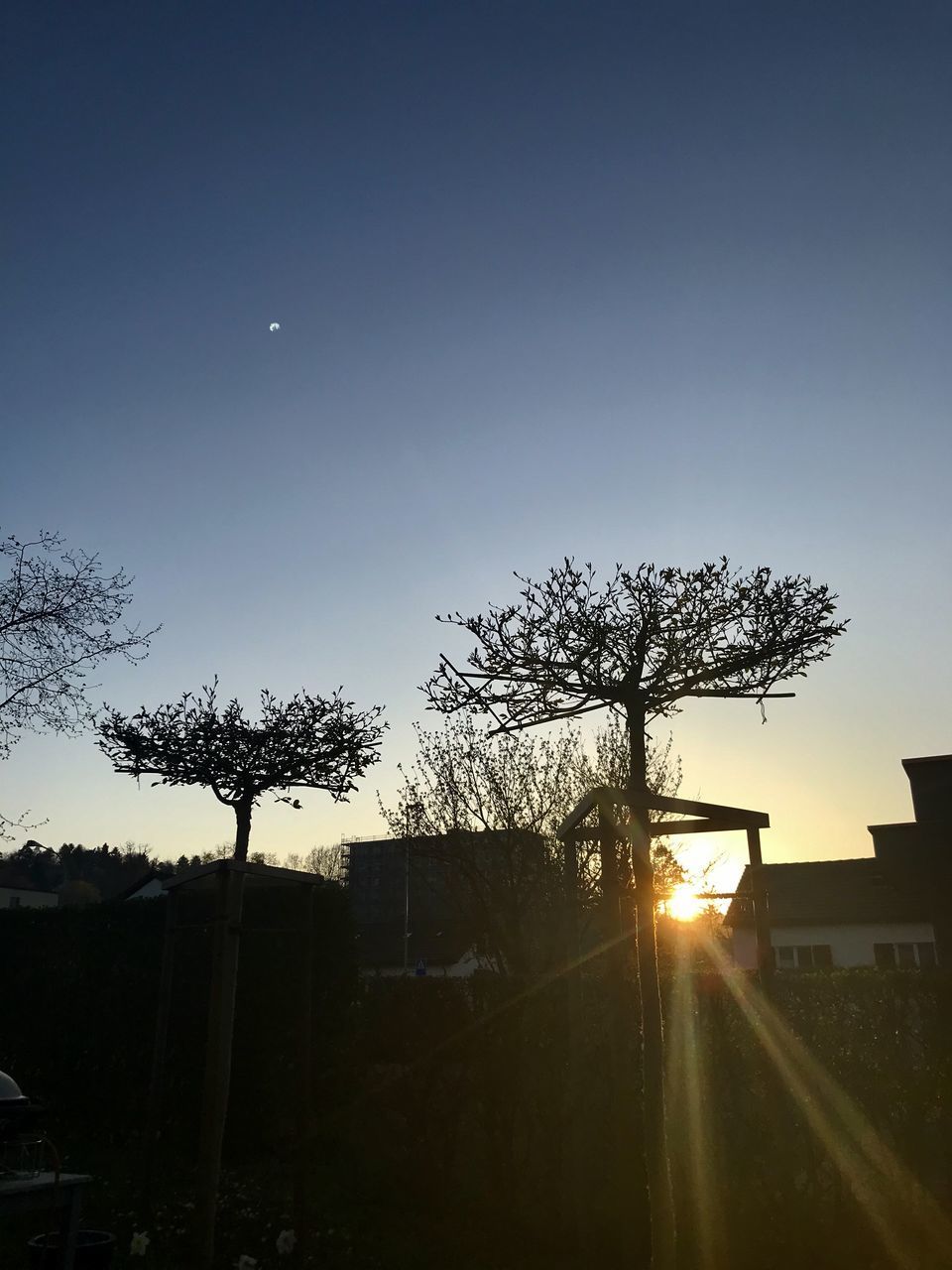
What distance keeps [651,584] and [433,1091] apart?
13.7ft

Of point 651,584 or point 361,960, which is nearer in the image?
point 651,584

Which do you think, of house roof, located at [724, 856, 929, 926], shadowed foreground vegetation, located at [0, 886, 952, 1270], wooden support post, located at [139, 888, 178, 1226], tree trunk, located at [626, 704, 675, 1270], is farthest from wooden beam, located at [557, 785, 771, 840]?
house roof, located at [724, 856, 929, 926]

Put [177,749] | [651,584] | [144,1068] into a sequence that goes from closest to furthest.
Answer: [651,584] < [144,1068] < [177,749]

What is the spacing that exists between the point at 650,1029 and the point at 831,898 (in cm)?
2807

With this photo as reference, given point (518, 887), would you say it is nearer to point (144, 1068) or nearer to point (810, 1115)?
point (144, 1068)

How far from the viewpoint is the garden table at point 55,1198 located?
4.20 metres

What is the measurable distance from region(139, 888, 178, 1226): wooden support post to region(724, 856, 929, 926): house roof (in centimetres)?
2173

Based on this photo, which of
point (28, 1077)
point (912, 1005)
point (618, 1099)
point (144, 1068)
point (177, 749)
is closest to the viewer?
point (618, 1099)

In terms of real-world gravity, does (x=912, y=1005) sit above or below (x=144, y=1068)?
above

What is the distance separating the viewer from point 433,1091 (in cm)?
643

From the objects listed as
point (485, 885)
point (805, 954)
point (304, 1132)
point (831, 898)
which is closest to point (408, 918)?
point (805, 954)

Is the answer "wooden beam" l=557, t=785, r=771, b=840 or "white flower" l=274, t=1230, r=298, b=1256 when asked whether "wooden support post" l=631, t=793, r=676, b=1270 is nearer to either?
"wooden beam" l=557, t=785, r=771, b=840

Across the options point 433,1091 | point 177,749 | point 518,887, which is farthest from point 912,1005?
point 177,749

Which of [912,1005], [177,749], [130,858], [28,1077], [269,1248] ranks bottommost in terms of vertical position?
[269,1248]
